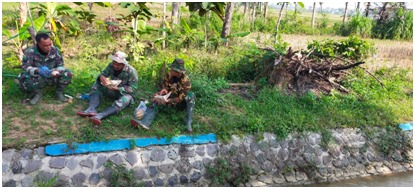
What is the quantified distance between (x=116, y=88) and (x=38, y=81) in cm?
115

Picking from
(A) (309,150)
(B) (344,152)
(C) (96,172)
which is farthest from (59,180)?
(B) (344,152)

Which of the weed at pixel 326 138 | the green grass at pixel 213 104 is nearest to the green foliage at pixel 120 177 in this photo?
the green grass at pixel 213 104

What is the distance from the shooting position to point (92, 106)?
5879 mm

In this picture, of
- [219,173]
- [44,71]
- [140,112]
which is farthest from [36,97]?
[219,173]

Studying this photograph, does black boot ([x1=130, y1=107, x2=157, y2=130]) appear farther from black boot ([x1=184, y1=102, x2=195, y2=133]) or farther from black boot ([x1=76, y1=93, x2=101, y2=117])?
black boot ([x1=76, y1=93, x2=101, y2=117])

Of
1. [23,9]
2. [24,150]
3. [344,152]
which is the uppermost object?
[23,9]

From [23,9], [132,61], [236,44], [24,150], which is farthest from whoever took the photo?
[236,44]

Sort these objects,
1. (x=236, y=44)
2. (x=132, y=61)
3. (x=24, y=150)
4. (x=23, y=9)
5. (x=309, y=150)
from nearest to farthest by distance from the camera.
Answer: (x=24, y=150) < (x=309, y=150) < (x=23, y=9) < (x=132, y=61) < (x=236, y=44)

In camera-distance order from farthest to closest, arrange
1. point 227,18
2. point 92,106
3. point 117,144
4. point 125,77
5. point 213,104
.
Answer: point 227,18 → point 213,104 → point 125,77 → point 92,106 → point 117,144

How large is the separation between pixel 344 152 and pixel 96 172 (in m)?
4.11

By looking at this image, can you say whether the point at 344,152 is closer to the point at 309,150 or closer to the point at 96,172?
the point at 309,150

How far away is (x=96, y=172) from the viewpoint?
5.11 m

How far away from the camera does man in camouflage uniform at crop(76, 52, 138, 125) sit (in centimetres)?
576

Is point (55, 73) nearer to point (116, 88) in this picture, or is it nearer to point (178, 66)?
point (116, 88)
